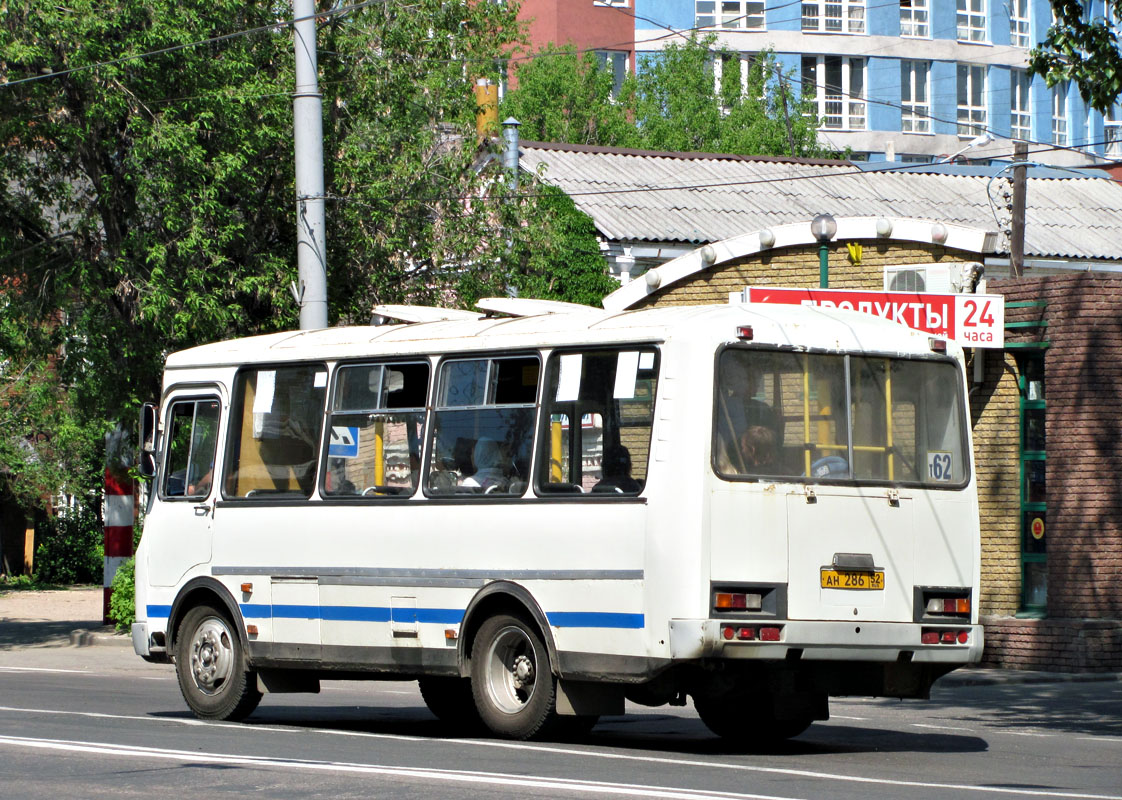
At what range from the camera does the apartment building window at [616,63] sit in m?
67.6

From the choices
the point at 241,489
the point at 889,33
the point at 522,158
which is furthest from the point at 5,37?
the point at 889,33

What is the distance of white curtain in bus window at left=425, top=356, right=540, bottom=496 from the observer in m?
12.8

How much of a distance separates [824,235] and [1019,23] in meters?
52.9

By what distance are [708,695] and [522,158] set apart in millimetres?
26221

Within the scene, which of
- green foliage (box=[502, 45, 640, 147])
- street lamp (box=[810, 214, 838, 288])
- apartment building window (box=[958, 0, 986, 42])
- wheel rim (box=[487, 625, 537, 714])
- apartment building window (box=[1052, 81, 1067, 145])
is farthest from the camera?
apartment building window (box=[1052, 81, 1067, 145])

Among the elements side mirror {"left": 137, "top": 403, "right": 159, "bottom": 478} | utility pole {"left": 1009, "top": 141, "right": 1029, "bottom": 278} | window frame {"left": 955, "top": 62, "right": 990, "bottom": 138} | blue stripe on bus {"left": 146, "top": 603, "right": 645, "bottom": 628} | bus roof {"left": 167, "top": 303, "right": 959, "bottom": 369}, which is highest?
window frame {"left": 955, "top": 62, "right": 990, "bottom": 138}

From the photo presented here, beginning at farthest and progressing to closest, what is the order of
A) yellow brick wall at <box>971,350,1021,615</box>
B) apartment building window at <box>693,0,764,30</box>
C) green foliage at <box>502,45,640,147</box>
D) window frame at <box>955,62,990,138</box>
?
window frame at <box>955,62,990,138</box>
apartment building window at <box>693,0,764,30</box>
green foliage at <box>502,45,640,147</box>
yellow brick wall at <box>971,350,1021,615</box>

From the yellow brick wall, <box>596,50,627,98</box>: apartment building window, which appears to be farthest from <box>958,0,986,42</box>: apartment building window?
the yellow brick wall

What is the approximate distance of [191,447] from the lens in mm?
15211

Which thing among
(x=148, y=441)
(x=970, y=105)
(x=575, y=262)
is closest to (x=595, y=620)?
(x=148, y=441)

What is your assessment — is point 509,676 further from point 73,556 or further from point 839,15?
point 839,15

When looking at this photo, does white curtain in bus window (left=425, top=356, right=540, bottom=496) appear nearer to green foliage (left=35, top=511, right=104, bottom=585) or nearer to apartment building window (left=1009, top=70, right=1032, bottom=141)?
green foliage (left=35, top=511, right=104, bottom=585)

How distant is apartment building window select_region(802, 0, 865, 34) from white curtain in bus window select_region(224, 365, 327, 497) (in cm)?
5702

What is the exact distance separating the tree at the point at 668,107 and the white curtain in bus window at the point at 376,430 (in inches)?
1792
